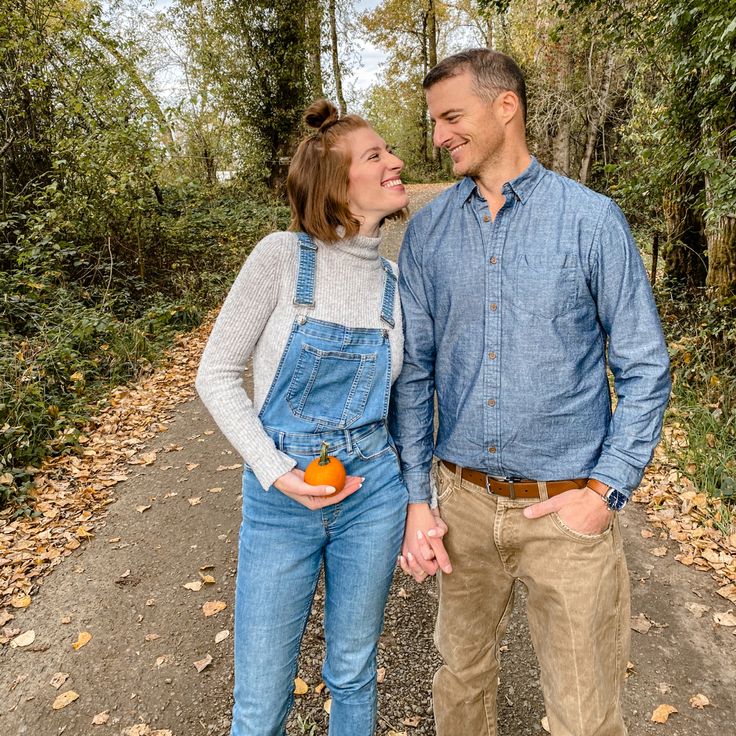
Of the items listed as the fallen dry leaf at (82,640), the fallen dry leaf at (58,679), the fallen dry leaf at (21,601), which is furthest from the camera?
the fallen dry leaf at (21,601)

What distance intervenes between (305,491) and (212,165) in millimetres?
15775

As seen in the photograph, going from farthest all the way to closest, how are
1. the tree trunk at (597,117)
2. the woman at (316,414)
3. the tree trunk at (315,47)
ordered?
the tree trunk at (315,47)
the tree trunk at (597,117)
the woman at (316,414)

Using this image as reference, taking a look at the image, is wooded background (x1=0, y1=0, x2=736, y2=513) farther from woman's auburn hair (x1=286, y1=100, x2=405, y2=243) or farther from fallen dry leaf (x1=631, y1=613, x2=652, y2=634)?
woman's auburn hair (x1=286, y1=100, x2=405, y2=243)

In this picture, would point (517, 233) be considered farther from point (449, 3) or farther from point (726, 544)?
point (449, 3)

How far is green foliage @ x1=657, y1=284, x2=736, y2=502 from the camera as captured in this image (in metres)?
4.64

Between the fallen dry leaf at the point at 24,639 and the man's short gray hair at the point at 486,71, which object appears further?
the fallen dry leaf at the point at 24,639

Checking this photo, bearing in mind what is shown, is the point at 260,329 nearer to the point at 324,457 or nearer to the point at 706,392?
the point at 324,457

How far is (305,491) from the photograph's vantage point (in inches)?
71.7

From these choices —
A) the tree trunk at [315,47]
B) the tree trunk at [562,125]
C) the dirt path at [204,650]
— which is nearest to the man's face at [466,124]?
the dirt path at [204,650]

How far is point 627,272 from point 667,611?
2669 millimetres

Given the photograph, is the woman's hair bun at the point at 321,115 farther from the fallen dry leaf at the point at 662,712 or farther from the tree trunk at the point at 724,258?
the tree trunk at the point at 724,258

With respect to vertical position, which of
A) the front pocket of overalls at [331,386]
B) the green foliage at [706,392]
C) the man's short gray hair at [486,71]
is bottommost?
the green foliage at [706,392]

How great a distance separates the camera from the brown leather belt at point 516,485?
1908 millimetres

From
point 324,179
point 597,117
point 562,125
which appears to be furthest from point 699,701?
point 562,125
